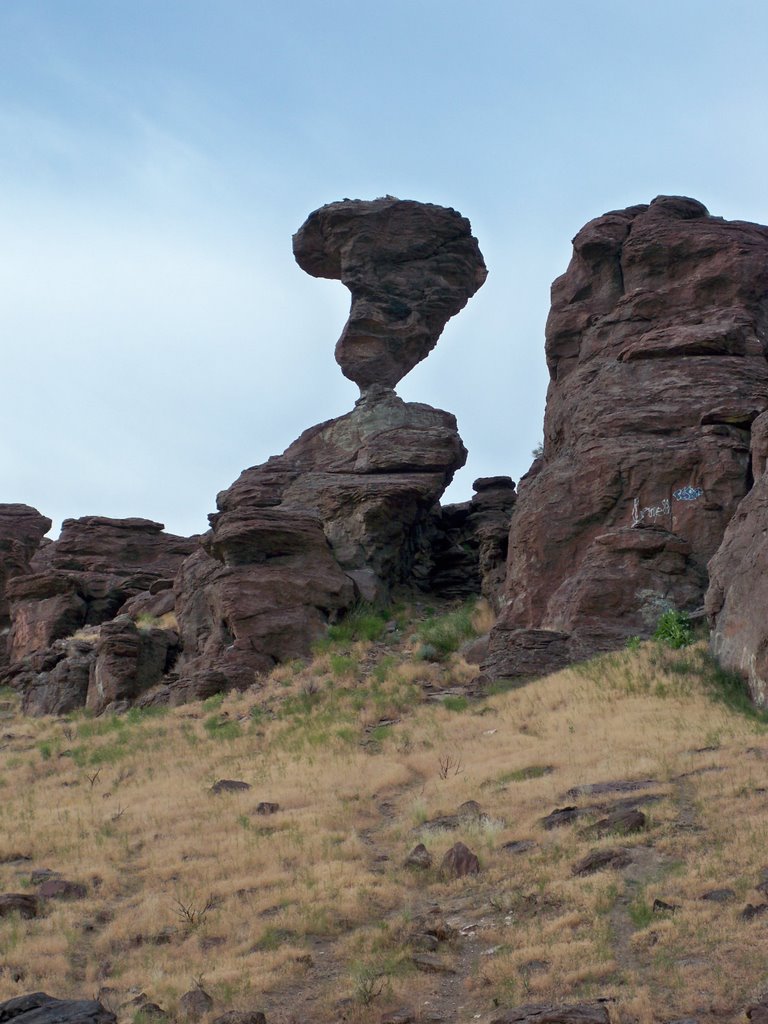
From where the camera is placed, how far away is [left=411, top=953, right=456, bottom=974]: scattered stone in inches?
463

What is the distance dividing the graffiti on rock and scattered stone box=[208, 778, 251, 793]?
41.1ft

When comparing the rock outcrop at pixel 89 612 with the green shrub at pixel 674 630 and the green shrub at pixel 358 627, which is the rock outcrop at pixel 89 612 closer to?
the green shrub at pixel 358 627

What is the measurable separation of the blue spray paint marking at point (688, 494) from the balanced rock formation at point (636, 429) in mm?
35

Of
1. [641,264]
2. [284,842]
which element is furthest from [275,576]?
[284,842]

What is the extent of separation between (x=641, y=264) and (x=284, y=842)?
23.5 m

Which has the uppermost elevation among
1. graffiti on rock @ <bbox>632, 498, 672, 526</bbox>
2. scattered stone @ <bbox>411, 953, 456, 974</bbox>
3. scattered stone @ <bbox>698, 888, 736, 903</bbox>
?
graffiti on rock @ <bbox>632, 498, 672, 526</bbox>

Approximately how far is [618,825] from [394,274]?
111 feet

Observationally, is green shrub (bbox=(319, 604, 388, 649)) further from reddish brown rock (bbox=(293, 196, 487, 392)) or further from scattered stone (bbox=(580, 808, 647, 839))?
scattered stone (bbox=(580, 808, 647, 839))

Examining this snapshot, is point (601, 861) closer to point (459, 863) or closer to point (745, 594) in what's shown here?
point (459, 863)

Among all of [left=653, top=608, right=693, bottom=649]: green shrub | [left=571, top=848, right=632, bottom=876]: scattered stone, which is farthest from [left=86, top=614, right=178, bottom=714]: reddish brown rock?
[left=571, top=848, right=632, bottom=876]: scattered stone

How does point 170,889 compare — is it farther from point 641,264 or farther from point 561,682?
point 641,264

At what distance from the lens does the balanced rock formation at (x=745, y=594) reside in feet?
71.0

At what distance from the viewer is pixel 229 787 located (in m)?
21.0

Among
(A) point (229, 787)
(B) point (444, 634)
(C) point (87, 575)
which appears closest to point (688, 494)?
(B) point (444, 634)
